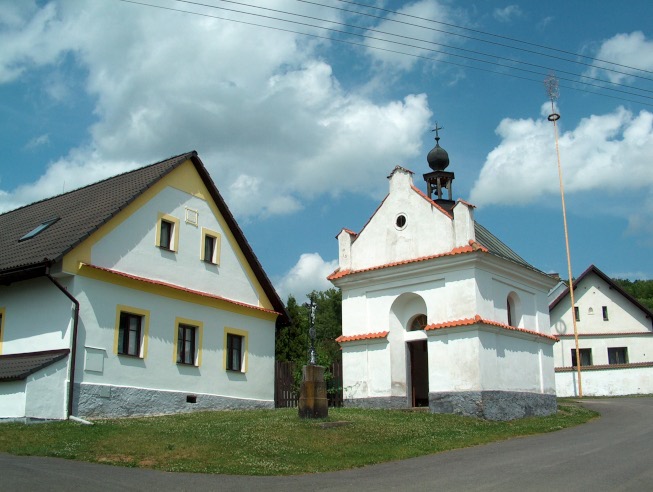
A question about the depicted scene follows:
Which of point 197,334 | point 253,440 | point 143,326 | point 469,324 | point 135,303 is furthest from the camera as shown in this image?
point 197,334

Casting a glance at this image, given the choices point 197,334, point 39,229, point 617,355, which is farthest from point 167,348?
point 617,355

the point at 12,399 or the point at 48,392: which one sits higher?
the point at 48,392

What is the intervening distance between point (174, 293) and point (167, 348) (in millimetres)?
1759

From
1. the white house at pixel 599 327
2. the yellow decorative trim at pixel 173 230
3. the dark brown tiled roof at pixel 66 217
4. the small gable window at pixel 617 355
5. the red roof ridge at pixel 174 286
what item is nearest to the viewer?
the dark brown tiled roof at pixel 66 217

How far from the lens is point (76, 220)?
21906mm

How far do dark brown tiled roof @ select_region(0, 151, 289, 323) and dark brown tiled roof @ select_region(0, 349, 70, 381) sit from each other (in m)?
2.17

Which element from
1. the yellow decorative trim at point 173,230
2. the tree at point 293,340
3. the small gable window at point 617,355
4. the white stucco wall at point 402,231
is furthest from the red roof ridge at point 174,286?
the small gable window at point 617,355

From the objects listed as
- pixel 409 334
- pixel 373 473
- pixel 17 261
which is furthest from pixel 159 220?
pixel 373 473

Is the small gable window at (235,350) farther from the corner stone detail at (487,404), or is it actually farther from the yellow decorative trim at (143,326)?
the corner stone detail at (487,404)

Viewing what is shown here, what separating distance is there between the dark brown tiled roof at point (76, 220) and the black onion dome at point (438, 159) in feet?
24.5

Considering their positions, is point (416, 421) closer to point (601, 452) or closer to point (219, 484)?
point (601, 452)

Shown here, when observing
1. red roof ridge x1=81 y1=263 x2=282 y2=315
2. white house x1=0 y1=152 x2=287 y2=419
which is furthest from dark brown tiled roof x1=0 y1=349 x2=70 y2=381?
red roof ridge x1=81 y1=263 x2=282 y2=315

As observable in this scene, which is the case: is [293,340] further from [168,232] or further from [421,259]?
[421,259]

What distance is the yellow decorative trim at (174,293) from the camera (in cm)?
2033
